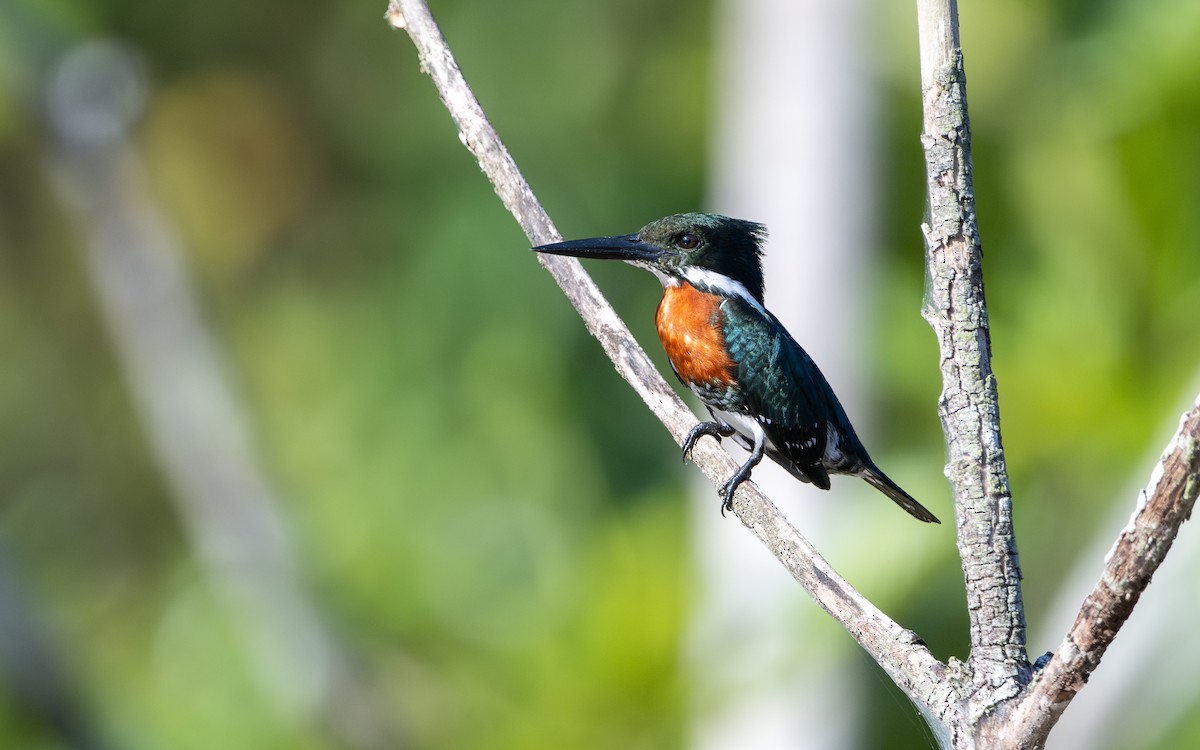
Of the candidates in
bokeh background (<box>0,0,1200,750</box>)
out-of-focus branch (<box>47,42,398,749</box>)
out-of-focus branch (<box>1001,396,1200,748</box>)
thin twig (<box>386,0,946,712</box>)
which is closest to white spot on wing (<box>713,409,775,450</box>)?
thin twig (<box>386,0,946,712</box>)

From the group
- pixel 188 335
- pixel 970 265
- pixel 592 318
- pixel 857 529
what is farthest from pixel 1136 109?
pixel 188 335

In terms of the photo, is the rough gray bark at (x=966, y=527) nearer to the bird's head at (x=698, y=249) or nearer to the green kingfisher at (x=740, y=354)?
the green kingfisher at (x=740, y=354)

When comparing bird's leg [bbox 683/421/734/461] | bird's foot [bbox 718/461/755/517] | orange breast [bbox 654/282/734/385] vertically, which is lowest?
bird's foot [bbox 718/461/755/517]

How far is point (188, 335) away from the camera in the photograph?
18.6ft

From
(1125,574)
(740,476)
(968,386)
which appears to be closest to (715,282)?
(740,476)

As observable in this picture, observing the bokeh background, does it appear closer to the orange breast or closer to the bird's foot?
the orange breast

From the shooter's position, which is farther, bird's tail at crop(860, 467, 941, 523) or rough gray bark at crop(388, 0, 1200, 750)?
bird's tail at crop(860, 467, 941, 523)

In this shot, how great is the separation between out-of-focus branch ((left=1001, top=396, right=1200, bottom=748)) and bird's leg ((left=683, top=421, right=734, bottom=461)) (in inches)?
30.8

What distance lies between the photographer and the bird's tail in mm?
2438

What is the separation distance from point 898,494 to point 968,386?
47.9 inches

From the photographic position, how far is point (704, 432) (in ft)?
7.55

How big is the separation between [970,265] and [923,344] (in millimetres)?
3063

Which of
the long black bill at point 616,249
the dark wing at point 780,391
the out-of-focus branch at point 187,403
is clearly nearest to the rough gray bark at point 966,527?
the long black bill at point 616,249

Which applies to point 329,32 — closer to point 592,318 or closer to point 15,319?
point 15,319
